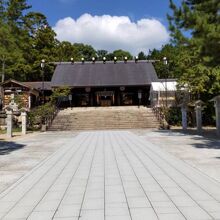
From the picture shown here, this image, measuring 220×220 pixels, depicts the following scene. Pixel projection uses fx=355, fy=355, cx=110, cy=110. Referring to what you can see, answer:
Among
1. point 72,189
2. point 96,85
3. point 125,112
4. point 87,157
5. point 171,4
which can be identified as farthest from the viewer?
point 96,85

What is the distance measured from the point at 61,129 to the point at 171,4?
54.8ft

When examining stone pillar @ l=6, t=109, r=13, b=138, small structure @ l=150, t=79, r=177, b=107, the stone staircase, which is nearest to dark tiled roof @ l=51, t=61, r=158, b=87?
small structure @ l=150, t=79, r=177, b=107

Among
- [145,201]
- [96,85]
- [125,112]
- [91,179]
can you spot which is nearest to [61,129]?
[125,112]

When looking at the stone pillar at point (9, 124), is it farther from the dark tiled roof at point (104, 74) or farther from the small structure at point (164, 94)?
the dark tiled roof at point (104, 74)

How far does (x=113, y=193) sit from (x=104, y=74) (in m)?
37.5

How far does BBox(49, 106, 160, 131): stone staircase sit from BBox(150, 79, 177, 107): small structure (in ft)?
6.12

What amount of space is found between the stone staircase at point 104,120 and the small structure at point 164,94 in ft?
6.12

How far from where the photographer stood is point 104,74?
142 ft

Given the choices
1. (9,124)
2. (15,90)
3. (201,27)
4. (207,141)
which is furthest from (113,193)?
(15,90)

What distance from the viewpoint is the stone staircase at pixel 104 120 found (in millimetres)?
30098

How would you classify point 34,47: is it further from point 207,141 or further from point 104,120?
point 207,141

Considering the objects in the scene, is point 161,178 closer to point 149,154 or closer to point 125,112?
point 149,154

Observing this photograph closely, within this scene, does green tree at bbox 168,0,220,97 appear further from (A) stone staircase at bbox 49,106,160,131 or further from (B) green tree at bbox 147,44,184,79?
(B) green tree at bbox 147,44,184,79

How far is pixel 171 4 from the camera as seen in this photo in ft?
50.7
